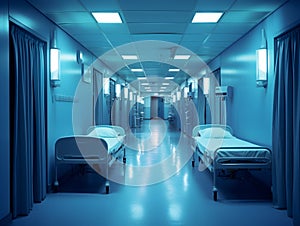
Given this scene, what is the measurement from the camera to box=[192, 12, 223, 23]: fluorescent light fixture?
463cm

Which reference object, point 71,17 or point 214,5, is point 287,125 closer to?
point 214,5

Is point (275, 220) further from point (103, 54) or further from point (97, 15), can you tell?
point (103, 54)

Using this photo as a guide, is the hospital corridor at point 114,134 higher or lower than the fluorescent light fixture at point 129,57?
lower

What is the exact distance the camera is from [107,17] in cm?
479

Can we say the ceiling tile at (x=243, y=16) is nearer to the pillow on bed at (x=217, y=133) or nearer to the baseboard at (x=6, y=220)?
the pillow on bed at (x=217, y=133)

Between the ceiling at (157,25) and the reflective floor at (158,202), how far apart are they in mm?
2633

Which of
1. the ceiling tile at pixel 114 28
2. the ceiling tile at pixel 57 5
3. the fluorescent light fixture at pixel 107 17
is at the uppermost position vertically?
the fluorescent light fixture at pixel 107 17

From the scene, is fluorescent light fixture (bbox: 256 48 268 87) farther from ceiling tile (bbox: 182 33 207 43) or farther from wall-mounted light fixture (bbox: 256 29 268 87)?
ceiling tile (bbox: 182 33 207 43)

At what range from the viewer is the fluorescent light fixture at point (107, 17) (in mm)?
4594

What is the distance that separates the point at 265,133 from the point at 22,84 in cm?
354

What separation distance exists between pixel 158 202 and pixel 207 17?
9.37 feet

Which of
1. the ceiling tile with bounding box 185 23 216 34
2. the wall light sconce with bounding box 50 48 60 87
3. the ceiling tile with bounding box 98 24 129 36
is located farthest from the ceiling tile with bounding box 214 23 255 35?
the wall light sconce with bounding box 50 48 60 87

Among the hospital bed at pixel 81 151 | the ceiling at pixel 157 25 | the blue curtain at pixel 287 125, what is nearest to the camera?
the blue curtain at pixel 287 125

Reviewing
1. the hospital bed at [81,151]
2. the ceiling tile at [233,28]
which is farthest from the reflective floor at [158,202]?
the ceiling tile at [233,28]
